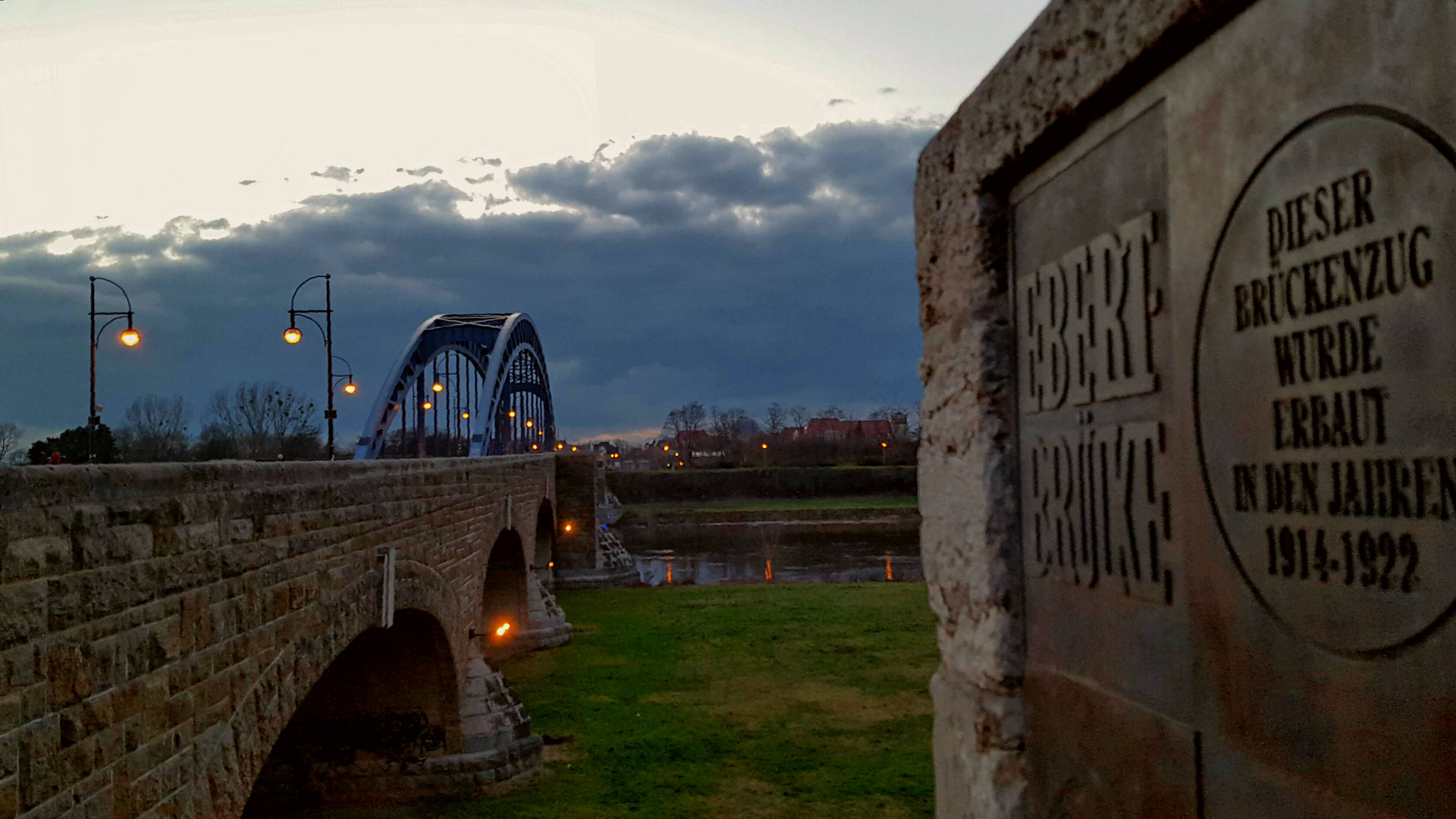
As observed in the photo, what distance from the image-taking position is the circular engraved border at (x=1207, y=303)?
4.12 ft

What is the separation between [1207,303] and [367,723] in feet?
35.3

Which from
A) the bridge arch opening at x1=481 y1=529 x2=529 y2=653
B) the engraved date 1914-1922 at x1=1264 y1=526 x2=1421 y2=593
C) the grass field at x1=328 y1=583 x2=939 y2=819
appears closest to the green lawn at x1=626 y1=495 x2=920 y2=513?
the grass field at x1=328 y1=583 x2=939 y2=819

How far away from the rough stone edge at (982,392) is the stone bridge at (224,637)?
2.87 metres

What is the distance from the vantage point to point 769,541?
43438 millimetres

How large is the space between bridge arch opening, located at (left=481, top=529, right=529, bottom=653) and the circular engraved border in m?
17.2

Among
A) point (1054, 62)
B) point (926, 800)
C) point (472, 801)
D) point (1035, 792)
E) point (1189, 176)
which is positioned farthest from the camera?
point (472, 801)

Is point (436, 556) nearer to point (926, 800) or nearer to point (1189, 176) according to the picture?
point (926, 800)

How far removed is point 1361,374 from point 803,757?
10529mm

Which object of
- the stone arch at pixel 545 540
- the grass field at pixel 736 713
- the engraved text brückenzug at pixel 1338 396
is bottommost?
the grass field at pixel 736 713

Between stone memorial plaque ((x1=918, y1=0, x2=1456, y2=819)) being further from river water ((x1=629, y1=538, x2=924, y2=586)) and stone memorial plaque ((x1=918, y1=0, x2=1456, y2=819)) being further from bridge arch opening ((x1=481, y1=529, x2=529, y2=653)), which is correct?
river water ((x1=629, y1=538, x2=924, y2=586))

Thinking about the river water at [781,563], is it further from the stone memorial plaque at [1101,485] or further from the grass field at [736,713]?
the stone memorial plaque at [1101,485]

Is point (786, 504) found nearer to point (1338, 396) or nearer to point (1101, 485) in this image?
point (1101, 485)

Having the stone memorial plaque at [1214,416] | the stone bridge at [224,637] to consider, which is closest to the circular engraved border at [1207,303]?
the stone memorial plaque at [1214,416]

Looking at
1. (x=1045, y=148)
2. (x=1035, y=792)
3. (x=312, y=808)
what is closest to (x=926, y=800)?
(x=312, y=808)
